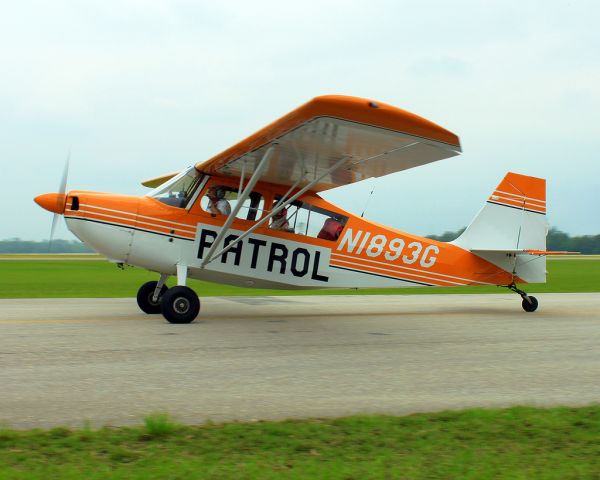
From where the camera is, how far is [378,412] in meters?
4.88

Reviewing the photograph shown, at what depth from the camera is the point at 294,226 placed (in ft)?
38.7

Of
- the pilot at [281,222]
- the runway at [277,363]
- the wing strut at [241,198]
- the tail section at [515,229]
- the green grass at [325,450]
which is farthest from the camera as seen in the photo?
the tail section at [515,229]

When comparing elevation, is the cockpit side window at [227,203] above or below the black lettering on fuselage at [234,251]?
above

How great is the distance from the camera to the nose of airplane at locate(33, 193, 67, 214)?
10.2m

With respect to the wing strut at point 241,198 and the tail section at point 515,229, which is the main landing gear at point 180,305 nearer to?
the wing strut at point 241,198

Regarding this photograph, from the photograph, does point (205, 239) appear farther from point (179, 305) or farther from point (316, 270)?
point (316, 270)

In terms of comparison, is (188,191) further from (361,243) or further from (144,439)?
(144,439)

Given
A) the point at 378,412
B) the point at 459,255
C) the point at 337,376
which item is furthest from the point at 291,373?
the point at 459,255

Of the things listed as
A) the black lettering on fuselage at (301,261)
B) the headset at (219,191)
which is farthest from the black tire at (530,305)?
the headset at (219,191)

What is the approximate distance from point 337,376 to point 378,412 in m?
1.46

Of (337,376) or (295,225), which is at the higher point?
(295,225)

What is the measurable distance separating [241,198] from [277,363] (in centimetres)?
398

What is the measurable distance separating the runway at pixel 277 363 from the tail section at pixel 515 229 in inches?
54.0

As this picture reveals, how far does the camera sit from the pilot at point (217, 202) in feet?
36.9
